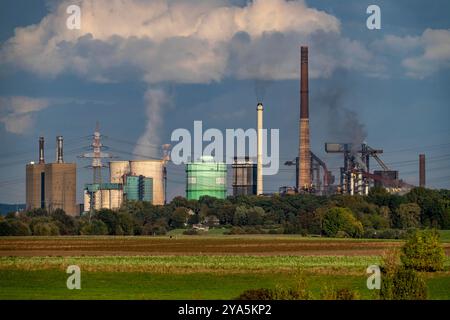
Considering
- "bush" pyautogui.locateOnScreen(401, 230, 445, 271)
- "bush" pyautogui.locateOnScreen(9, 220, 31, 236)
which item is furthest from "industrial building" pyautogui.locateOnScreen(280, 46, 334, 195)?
"bush" pyautogui.locateOnScreen(401, 230, 445, 271)

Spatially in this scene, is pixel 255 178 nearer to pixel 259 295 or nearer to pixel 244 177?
pixel 244 177

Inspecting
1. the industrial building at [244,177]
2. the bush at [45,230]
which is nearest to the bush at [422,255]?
the bush at [45,230]

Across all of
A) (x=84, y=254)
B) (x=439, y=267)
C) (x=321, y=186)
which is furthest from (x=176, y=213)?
(x=439, y=267)

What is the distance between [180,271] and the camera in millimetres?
55625

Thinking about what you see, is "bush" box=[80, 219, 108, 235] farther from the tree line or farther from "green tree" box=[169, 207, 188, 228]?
"green tree" box=[169, 207, 188, 228]

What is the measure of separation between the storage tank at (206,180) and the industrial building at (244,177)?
11.9 ft

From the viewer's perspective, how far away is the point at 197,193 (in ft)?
593

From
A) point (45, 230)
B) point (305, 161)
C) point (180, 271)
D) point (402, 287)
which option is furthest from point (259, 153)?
point (402, 287)

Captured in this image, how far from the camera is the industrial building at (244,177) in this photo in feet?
605

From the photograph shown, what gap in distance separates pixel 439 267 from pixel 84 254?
89.1ft

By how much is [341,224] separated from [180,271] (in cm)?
5954

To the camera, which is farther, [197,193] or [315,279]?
[197,193]

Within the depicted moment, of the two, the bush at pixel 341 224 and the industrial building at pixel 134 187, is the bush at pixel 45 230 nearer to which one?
the bush at pixel 341 224
